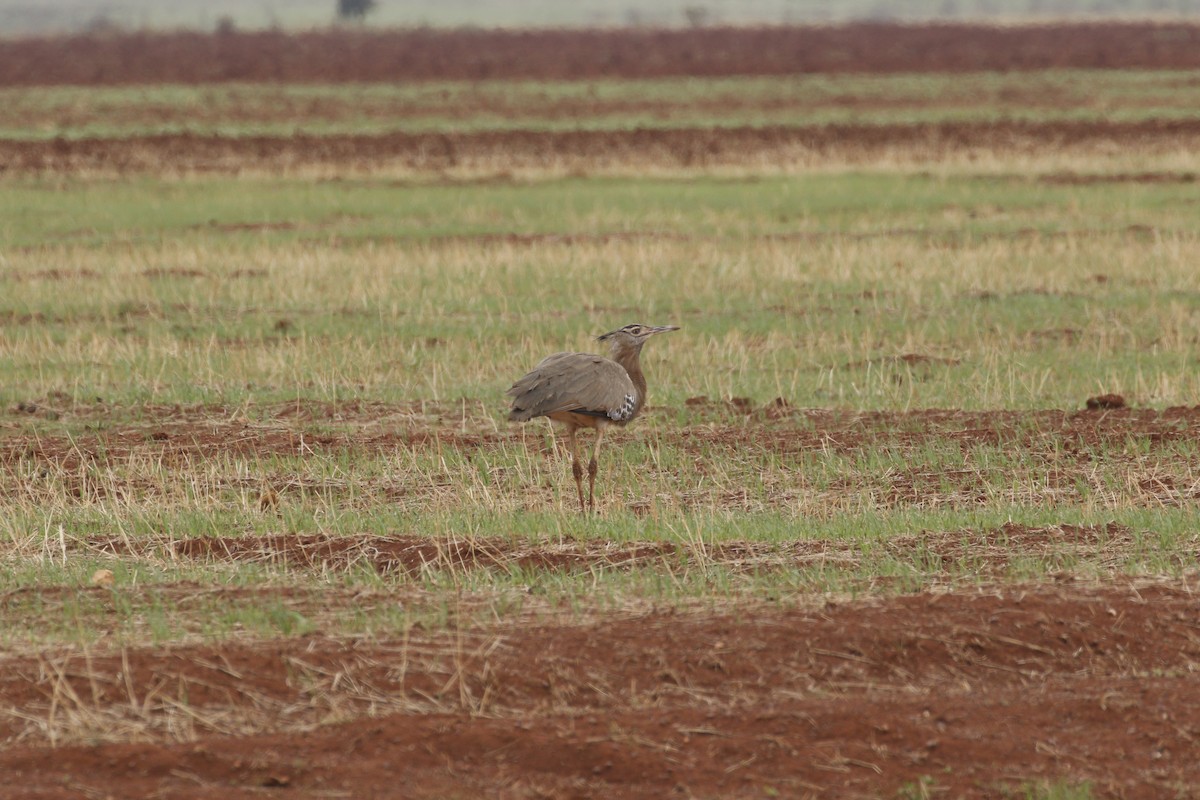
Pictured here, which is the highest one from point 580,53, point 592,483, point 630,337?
point 580,53

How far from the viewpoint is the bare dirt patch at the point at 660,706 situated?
19.8ft

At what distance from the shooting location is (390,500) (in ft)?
34.1

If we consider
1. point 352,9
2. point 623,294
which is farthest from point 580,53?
point 623,294

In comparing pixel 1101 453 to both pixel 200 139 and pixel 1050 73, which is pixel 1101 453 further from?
pixel 1050 73

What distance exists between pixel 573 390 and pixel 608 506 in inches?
31.5

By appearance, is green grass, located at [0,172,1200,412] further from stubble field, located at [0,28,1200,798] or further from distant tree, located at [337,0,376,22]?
distant tree, located at [337,0,376,22]

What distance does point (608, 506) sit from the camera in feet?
33.0

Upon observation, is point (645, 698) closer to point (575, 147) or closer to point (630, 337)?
point (630, 337)

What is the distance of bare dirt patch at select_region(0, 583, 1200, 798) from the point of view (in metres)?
6.03

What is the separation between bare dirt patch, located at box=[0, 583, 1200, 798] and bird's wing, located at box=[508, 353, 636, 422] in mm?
2513

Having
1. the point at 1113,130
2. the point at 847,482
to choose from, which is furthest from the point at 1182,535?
the point at 1113,130

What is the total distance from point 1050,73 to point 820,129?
27619mm

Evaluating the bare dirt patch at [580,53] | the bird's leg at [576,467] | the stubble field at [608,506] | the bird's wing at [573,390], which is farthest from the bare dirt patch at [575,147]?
the bare dirt patch at [580,53]

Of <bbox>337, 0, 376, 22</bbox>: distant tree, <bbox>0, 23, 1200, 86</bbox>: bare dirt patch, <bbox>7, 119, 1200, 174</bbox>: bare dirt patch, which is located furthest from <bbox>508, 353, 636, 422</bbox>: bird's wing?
<bbox>337, 0, 376, 22</bbox>: distant tree
